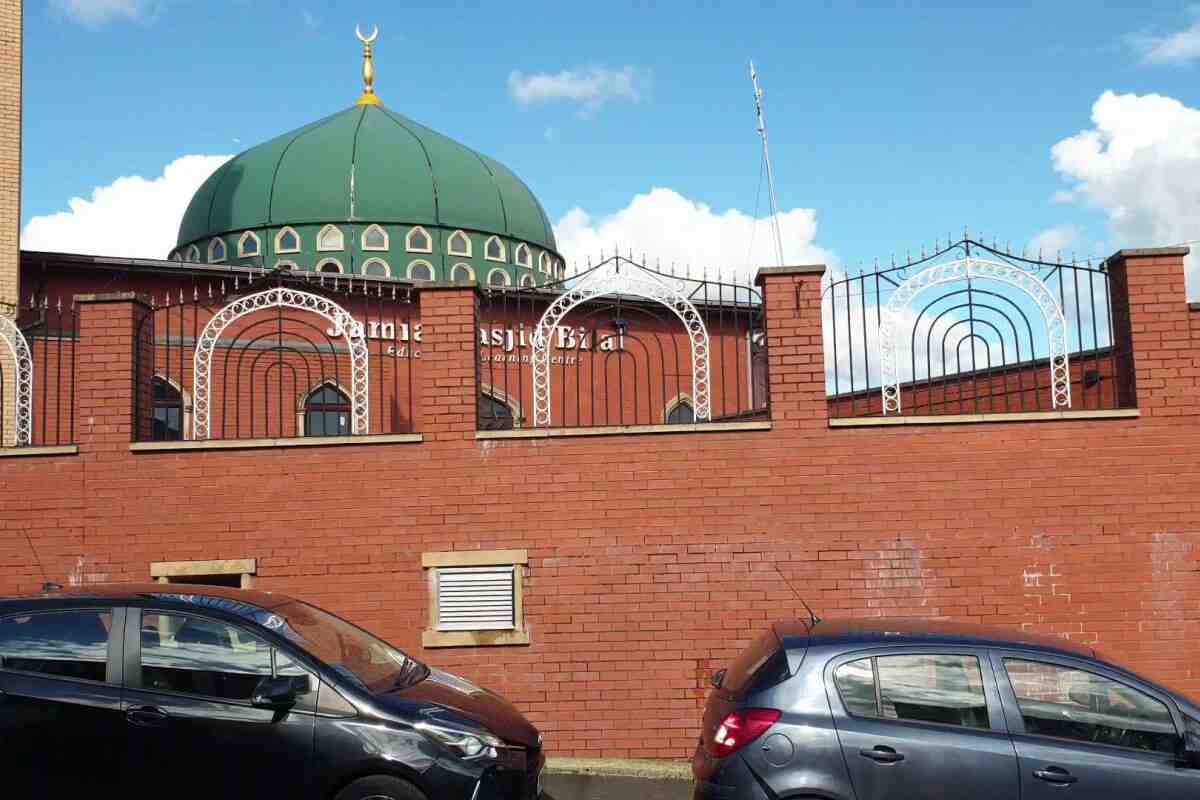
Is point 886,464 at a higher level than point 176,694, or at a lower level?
higher

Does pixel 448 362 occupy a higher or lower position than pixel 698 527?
higher

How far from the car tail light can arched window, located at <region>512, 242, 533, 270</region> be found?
984 inches

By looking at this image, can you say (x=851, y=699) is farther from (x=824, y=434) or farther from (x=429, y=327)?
(x=429, y=327)

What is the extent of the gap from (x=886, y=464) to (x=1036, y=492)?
1.18 meters

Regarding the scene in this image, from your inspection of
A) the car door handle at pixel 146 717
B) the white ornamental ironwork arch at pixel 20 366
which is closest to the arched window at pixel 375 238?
the white ornamental ironwork arch at pixel 20 366

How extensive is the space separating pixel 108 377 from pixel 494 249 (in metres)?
20.0

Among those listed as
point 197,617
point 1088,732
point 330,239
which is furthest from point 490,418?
point 330,239

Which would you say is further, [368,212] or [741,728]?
[368,212]

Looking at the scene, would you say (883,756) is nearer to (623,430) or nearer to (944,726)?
(944,726)

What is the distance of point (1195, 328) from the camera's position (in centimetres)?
970

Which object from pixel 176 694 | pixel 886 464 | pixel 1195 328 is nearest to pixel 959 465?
pixel 886 464

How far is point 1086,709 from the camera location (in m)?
5.89

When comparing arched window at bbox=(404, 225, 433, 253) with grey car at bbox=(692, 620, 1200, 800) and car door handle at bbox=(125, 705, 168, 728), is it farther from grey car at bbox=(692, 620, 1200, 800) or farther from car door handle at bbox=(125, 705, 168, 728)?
grey car at bbox=(692, 620, 1200, 800)

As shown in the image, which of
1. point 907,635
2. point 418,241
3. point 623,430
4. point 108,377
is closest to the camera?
point 907,635
